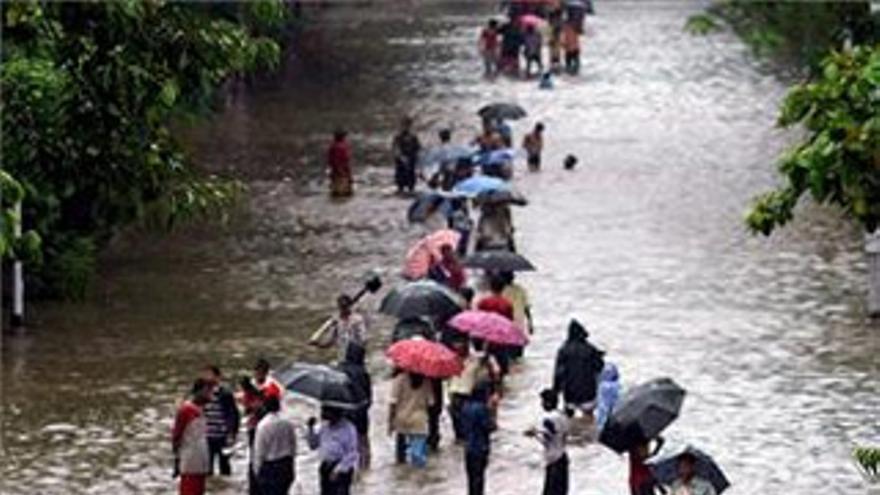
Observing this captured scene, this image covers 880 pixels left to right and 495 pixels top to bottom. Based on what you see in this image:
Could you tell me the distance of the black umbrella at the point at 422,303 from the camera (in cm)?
2550

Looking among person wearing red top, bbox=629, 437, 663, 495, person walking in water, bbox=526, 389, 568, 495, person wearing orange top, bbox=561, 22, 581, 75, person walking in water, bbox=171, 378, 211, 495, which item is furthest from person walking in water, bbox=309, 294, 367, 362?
person wearing orange top, bbox=561, 22, 581, 75

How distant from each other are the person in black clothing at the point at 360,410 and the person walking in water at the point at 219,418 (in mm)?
900

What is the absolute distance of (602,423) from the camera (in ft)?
77.1

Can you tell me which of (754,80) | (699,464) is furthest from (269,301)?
(754,80)

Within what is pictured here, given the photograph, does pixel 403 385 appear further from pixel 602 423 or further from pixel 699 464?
pixel 699 464

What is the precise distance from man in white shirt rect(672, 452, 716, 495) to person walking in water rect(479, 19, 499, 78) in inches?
1380

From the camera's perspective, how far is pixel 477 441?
2167 cm

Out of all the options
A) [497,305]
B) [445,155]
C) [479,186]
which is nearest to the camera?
[497,305]

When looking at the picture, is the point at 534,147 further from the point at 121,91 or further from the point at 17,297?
the point at 121,91

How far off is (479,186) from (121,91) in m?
14.6

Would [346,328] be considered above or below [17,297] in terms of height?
above

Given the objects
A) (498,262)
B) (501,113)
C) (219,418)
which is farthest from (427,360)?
(501,113)

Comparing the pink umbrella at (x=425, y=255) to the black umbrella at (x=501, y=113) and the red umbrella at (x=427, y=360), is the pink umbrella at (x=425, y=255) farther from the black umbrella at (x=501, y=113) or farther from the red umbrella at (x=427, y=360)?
the black umbrella at (x=501, y=113)

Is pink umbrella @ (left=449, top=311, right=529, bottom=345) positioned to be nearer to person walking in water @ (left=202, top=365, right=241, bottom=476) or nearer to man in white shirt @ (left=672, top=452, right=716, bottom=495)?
person walking in water @ (left=202, top=365, right=241, bottom=476)
